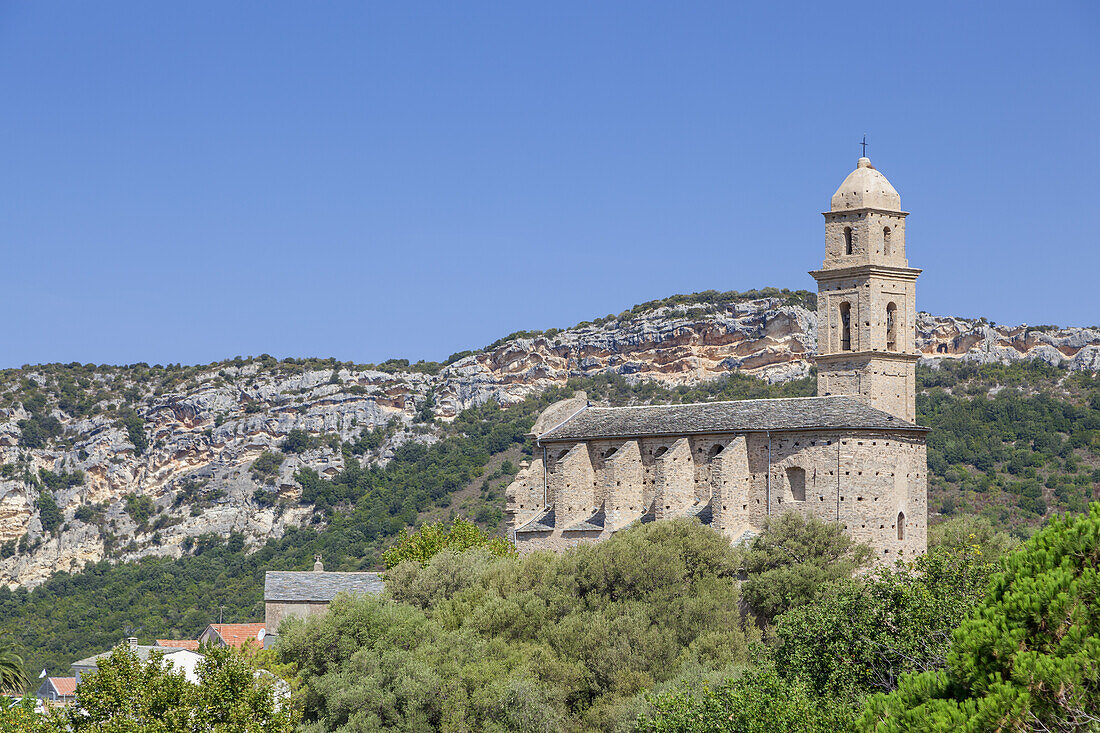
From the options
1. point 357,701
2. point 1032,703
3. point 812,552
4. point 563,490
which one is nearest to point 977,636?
point 1032,703

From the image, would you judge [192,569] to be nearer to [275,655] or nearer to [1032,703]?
[275,655]

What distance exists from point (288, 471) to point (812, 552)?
7092 cm

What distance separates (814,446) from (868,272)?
21.7 ft

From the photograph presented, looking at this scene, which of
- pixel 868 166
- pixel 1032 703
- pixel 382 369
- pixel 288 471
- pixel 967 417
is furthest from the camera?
pixel 382 369

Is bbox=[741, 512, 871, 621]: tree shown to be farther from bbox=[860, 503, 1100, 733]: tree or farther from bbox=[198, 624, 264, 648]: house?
bbox=[198, 624, 264, 648]: house

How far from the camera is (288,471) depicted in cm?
10669

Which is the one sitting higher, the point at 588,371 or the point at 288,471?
the point at 588,371

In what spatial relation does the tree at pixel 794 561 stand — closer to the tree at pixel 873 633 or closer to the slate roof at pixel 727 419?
the slate roof at pixel 727 419

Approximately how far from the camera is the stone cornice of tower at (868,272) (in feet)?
151

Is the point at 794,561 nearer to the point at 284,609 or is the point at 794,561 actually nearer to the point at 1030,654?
the point at 284,609

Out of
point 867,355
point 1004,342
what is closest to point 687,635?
point 867,355

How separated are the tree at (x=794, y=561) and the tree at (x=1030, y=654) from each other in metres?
21.4

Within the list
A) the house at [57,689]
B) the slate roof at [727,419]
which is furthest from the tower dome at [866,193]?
the house at [57,689]

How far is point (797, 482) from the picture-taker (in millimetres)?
43125
